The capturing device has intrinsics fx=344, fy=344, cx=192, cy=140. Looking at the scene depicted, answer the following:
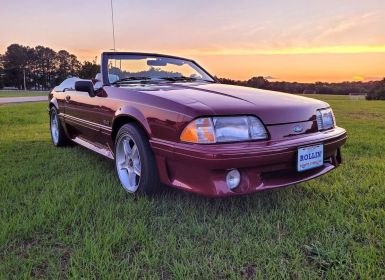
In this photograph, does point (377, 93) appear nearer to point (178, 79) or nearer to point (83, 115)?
point (178, 79)

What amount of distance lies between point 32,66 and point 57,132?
102861 mm

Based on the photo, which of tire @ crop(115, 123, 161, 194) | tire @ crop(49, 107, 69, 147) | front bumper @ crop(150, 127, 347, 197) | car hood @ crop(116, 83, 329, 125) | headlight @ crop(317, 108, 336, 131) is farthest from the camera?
tire @ crop(49, 107, 69, 147)

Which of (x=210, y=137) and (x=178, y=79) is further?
(x=178, y=79)

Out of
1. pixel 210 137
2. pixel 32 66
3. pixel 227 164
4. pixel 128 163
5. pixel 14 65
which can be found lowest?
pixel 128 163

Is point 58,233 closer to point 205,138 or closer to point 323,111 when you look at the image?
point 205,138

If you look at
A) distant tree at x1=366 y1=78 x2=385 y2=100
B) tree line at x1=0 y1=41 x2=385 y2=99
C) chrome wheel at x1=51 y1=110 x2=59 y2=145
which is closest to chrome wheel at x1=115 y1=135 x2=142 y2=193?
chrome wheel at x1=51 y1=110 x2=59 y2=145

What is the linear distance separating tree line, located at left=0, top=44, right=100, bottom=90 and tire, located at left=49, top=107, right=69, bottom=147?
86.7 meters

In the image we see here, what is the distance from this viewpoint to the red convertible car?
2.31m

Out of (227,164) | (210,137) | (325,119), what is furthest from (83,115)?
(325,119)

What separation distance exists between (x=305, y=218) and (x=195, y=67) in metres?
2.49

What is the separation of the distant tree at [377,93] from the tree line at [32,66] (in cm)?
7150

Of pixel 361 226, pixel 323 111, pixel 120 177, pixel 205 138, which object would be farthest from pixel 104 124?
pixel 361 226

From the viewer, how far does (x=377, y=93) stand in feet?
107

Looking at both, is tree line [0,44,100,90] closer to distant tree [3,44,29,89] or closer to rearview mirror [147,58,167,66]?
distant tree [3,44,29,89]
